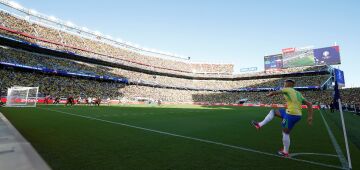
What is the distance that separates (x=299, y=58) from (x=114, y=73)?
50003 millimetres

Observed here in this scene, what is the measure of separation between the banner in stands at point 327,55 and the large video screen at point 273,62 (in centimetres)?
1002

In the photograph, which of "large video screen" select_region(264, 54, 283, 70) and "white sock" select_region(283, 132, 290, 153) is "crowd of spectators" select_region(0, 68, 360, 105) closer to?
"large video screen" select_region(264, 54, 283, 70)

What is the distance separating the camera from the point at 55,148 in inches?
203

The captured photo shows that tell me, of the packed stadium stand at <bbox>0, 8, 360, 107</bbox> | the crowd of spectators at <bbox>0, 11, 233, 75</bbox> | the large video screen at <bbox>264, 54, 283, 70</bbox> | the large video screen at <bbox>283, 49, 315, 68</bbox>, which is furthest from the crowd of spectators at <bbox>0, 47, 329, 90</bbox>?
the large video screen at <bbox>283, 49, 315, 68</bbox>

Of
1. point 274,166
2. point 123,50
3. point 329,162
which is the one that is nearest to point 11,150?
point 274,166

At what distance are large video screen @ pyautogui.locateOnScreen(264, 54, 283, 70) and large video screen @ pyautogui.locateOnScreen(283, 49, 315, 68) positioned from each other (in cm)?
186

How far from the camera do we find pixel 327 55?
Result: 56.7 meters

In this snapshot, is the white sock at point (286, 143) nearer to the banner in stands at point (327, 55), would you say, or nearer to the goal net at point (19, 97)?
the goal net at point (19, 97)

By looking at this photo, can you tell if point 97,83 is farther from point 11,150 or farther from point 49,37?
point 11,150

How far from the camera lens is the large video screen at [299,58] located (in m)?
60.5

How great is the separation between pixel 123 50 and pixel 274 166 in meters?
71.1

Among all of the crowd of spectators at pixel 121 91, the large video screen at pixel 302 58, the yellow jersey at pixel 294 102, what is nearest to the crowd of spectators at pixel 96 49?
the crowd of spectators at pixel 121 91

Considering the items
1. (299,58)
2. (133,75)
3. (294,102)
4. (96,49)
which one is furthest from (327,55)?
(294,102)

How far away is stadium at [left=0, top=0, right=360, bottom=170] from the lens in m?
4.75
